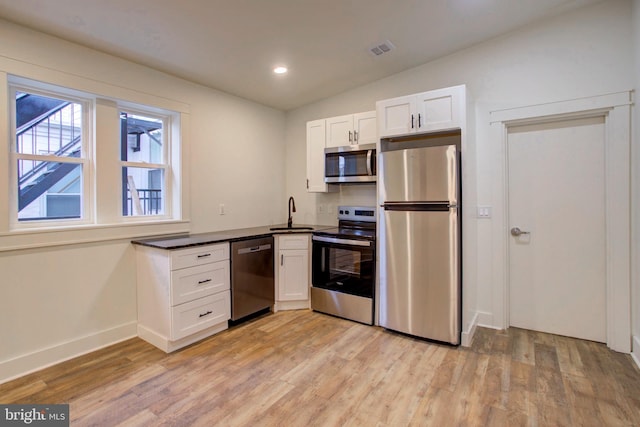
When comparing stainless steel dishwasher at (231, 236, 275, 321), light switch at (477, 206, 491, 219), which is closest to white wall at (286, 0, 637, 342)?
light switch at (477, 206, 491, 219)

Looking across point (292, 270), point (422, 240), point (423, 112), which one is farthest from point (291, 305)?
point (423, 112)

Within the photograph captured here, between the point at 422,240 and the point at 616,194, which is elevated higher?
the point at 616,194

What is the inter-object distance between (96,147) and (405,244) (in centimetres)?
281

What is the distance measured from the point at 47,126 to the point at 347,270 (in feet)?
9.62

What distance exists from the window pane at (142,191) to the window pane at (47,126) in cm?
46

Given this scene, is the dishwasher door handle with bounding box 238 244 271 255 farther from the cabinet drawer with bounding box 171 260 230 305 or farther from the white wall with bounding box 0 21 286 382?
the white wall with bounding box 0 21 286 382

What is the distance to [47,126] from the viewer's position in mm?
2512

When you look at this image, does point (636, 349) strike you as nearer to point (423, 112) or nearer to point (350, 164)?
point (423, 112)

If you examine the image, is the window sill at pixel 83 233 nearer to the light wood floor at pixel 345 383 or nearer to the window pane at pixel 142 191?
the window pane at pixel 142 191

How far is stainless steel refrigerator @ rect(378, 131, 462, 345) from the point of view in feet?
8.67

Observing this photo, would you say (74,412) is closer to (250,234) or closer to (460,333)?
(250,234)

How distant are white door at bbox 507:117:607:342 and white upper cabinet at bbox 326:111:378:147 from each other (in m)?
1.35

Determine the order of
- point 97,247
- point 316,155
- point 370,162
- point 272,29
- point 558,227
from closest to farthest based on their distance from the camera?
point 272,29 < point 97,247 < point 558,227 < point 370,162 < point 316,155

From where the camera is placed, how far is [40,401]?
6.55 ft
